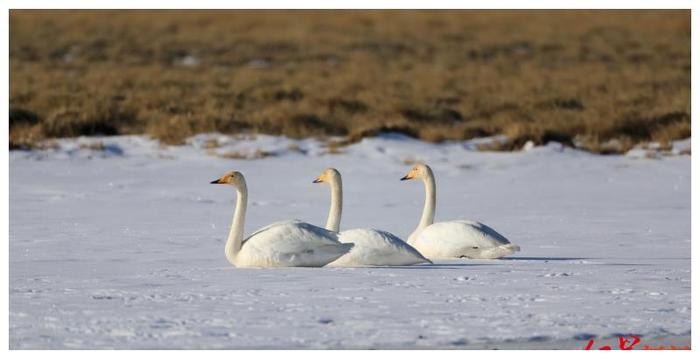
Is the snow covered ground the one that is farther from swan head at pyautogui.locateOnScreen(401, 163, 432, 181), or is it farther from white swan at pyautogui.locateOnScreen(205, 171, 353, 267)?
swan head at pyautogui.locateOnScreen(401, 163, 432, 181)

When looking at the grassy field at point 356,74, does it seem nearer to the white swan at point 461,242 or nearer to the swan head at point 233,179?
the swan head at point 233,179

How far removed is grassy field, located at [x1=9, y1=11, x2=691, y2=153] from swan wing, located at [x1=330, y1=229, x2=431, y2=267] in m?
8.61

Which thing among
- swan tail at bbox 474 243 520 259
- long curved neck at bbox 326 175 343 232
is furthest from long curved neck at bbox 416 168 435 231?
swan tail at bbox 474 243 520 259

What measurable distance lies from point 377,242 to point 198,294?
1490 millimetres

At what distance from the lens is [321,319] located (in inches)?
273

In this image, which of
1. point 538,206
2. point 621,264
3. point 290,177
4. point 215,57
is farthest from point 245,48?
point 621,264

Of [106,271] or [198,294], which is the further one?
[106,271]

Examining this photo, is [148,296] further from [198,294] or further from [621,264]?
[621,264]

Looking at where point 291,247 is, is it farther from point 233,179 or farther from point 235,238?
point 233,179

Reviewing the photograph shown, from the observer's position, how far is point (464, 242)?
936cm

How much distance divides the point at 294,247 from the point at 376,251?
0.53 metres

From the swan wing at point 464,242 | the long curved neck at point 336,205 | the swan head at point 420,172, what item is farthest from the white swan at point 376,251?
the swan head at point 420,172
